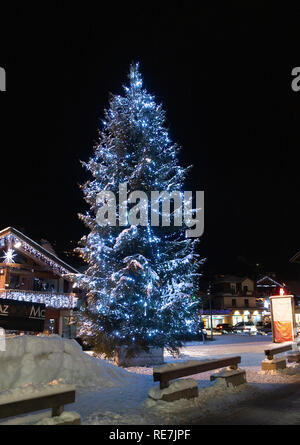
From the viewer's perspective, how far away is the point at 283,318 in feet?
58.2

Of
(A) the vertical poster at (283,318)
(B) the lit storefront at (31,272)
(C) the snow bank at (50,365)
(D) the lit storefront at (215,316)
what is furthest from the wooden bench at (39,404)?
(D) the lit storefront at (215,316)

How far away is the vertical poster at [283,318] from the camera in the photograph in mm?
17491

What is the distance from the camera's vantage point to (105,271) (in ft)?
51.6

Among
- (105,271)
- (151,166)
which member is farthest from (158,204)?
(105,271)

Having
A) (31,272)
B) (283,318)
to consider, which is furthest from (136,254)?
(31,272)

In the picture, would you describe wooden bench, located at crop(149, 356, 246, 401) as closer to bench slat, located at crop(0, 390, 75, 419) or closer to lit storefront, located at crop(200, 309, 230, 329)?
bench slat, located at crop(0, 390, 75, 419)

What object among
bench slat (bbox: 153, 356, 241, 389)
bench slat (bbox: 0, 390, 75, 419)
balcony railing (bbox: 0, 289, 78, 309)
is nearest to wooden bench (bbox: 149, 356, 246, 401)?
bench slat (bbox: 153, 356, 241, 389)

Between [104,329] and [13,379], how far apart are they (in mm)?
6870

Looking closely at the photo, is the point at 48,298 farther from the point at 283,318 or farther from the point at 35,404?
the point at 35,404

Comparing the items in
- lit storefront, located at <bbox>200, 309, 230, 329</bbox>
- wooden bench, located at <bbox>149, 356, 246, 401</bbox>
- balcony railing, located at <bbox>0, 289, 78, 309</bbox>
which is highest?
balcony railing, located at <bbox>0, 289, 78, 309</bbox>

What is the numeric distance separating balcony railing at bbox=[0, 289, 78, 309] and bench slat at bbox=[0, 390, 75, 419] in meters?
20.4

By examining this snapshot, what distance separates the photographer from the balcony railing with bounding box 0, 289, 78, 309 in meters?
25.2

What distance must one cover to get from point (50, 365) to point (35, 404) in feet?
12.7
